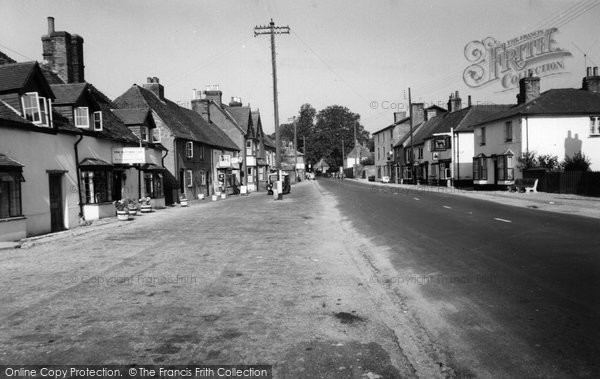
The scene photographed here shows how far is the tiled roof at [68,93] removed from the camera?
68.0 feet

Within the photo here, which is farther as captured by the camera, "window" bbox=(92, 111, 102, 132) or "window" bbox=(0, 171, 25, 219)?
"window" bbox=(92, 111, 102, 132)

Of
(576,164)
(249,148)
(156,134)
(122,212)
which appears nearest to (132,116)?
(156,134)

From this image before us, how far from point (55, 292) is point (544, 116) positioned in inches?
1383

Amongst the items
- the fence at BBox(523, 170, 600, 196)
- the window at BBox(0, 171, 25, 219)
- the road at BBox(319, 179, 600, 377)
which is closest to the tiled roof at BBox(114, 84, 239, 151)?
the window at BBox(0, 171, 25, 219)

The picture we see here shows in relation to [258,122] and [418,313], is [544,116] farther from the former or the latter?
[258,122]

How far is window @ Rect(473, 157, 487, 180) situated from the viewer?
40.2 metres

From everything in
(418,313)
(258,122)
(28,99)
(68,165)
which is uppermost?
(258,122)

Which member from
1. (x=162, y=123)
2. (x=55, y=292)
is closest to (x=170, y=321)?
(x=55, y=292)

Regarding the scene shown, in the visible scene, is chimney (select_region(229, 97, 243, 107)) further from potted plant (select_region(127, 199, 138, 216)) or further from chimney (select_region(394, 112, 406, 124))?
potted plant (select_region(127, 199, 138, 216))

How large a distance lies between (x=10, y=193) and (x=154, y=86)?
27210 mm

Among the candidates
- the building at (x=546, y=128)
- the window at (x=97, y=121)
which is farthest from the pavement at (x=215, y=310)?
the building at (x=546, y=128)

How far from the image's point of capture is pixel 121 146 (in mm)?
25547

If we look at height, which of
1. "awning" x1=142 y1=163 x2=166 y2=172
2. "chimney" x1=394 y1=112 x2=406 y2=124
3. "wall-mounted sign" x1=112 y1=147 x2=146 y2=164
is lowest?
"awning" x1=142 y1=163 x2=166 y2=172

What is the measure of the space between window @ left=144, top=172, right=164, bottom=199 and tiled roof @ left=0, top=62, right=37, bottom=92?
11.9 m
